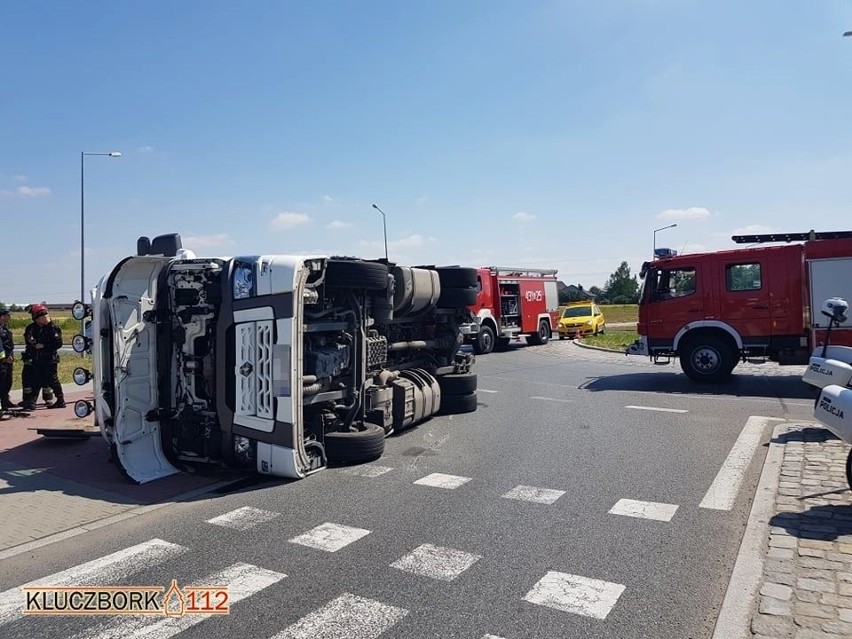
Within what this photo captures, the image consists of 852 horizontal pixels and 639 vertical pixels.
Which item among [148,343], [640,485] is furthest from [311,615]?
[148,343]

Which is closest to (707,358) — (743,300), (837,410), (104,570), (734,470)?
(743,300)

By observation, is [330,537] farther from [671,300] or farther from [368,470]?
[671,300]

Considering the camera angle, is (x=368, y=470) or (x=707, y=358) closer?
(x=368, y=470)

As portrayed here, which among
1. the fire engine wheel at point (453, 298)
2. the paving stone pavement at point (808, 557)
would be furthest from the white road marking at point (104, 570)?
the fire engine wheel at point (453, 298)

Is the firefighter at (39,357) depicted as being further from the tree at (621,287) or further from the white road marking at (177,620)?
the tree at (621,287)

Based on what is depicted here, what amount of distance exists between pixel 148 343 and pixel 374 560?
3951 mm

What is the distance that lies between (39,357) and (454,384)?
692 cm

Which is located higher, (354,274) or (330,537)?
(354,274)

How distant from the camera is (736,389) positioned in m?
13.3

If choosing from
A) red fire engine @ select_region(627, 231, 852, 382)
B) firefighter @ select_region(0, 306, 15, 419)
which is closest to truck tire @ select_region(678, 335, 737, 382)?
red fire engine @ select_region(627, 231, 852, 382)

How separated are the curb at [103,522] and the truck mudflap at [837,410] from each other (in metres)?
5.60

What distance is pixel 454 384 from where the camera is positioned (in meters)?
10.9

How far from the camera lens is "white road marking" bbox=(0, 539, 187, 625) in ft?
14.1

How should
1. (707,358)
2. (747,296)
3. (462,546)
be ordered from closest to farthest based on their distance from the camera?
(462,546) → (747,296) → (707,358)
